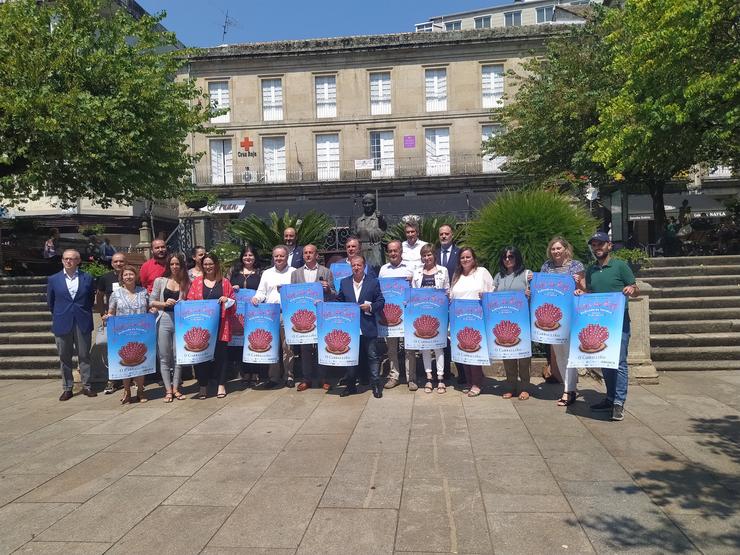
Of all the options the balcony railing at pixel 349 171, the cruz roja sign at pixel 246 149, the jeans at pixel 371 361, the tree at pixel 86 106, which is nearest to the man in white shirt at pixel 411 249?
the jeans at pixel 371 361

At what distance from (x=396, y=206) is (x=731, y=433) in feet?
80.6

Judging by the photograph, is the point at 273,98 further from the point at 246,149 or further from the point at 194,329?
the point at 194,329

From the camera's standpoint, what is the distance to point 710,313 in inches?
376

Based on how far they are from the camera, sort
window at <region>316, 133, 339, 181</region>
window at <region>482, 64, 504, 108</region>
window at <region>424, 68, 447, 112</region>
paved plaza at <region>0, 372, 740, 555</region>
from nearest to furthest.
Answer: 1. paved plaza at <region>0, 372, 740, 555</region>
2. window at <region>482, 64, 504, 108</region>
3. window at <region>424, 68, 447, 112</region>
4. window at <region>316, 133, 339, 181</region>

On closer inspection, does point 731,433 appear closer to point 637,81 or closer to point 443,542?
point 443,542

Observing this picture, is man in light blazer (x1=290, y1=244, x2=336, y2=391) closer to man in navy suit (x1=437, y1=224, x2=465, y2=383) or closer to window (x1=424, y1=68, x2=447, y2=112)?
man in navy suit (x1=437, y1=224, x2=465, y2=383)

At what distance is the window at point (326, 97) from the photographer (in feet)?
105

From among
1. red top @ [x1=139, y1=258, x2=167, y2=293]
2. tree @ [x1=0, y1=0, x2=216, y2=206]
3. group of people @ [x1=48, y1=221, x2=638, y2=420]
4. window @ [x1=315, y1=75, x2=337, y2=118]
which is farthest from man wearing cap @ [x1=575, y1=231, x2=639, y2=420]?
window @ [x1=315, y1=75, x2=337, y2=118]

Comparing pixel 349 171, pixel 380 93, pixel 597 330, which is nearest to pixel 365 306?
pixel 597 330

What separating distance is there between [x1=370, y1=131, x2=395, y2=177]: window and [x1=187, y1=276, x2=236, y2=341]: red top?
25390 millimetres

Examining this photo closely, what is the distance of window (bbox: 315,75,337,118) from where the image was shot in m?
31.9

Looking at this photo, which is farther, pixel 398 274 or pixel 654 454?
pixel 398 274

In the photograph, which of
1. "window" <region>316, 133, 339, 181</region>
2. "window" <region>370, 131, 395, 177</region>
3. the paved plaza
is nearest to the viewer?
the paved plaza

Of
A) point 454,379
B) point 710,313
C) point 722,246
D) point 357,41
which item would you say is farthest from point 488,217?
point 357,41
